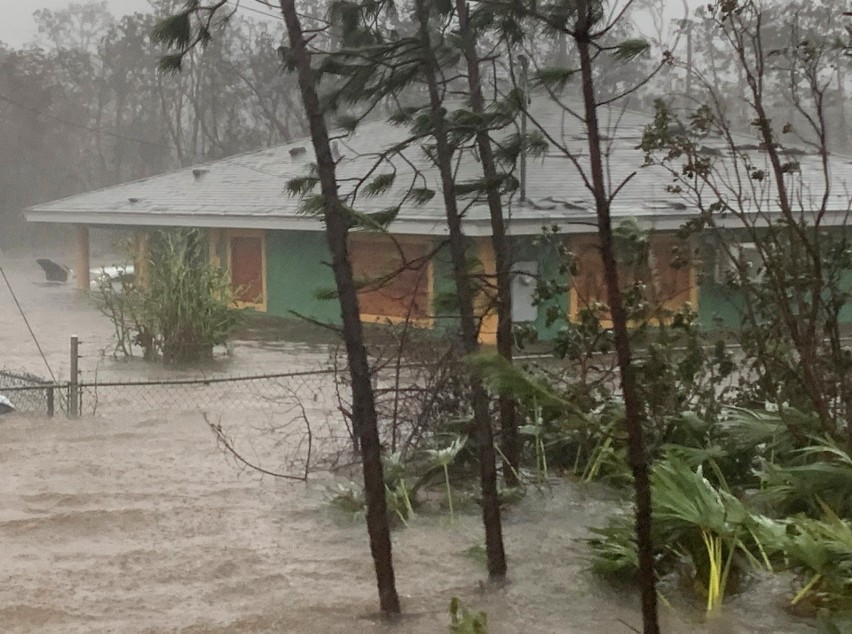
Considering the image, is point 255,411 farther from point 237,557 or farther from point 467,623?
point 467,623

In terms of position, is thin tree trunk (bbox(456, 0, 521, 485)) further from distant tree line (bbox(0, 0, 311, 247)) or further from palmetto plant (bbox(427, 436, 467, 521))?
distant tree line (bbox(0, 0, 311, 247))

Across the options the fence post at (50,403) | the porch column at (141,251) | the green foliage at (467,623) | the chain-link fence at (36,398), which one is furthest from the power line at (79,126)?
the green foliage at (467,623)

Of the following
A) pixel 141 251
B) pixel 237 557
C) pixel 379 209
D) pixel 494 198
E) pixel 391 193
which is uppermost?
pixel 391 193

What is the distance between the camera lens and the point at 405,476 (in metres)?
9.12

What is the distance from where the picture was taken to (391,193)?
2019 centimetres

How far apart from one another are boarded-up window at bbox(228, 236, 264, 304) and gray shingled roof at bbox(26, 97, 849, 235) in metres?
0.95

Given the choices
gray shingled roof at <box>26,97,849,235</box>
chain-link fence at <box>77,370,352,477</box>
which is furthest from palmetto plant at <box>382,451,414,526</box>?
gray shingled roof at <box>26,97,849,235</box>

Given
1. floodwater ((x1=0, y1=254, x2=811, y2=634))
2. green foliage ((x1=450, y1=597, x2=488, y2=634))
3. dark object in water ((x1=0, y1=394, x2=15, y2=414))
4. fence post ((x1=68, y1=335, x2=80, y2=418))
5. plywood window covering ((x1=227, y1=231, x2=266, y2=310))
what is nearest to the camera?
green foliage ((x1=450, y1=597, x2=488, y2=634))

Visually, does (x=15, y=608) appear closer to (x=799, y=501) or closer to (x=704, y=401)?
(x=799, y=501)

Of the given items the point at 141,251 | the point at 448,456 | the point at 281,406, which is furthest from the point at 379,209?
the point at 448,456

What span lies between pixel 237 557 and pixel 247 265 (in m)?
16.2

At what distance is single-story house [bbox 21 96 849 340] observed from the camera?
56.9 ft

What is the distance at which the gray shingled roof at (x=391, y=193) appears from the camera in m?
17.5

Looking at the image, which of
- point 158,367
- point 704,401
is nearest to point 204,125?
point 158,367
